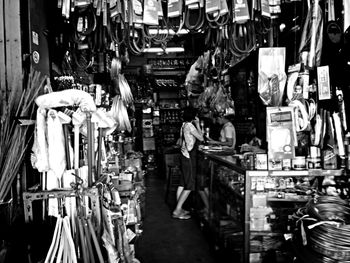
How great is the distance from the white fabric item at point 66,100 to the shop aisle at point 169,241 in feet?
7.23

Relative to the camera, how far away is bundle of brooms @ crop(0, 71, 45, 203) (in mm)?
2250

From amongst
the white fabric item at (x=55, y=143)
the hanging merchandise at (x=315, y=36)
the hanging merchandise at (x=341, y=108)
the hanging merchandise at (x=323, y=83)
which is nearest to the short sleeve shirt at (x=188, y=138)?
the hanging merchandise at (x=315, y=36)

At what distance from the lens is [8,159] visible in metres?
2.25

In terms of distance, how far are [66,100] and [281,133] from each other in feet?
5.61

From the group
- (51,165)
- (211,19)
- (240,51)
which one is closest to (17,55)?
(51,165)

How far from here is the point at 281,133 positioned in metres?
2.78

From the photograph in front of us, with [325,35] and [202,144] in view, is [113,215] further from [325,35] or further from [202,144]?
[202,144]

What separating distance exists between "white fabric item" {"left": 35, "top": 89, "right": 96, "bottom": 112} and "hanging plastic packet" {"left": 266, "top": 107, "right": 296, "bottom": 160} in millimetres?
1451

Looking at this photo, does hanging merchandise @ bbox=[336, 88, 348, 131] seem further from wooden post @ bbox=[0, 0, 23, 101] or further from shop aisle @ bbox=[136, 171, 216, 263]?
wooden post @ bbox=[0, 0, 23, 101]

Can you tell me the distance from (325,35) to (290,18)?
2.93 feet

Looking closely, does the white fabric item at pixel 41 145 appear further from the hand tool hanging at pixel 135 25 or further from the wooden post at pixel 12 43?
the hand tool hanging at pixel 135 25

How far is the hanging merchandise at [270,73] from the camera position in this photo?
3.21 meters

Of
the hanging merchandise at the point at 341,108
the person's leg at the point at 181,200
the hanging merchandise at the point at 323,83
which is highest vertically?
A: the hanging merchandise at the point at 323,83

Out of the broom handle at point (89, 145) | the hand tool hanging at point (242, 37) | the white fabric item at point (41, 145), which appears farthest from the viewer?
the hand tool hanging at point (242, 37)
